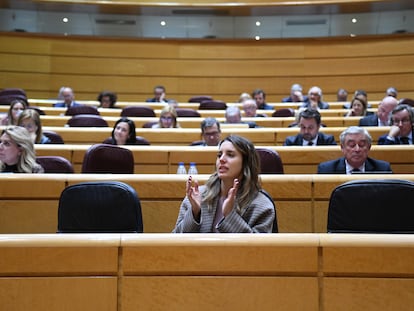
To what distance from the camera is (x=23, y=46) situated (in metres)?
11.6

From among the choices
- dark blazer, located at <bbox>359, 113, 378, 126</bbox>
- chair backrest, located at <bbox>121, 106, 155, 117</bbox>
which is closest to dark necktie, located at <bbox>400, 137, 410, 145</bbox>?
dark blazer, located at <bbox>359, 113, 378, 126</bbox>

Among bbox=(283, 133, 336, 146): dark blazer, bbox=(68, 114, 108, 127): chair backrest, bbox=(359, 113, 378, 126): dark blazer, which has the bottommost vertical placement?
bbox=(283, 133, 336, 146): dark blazer

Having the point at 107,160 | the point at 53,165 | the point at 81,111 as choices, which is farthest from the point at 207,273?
the point at 81,111

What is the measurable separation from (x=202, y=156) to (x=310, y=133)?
1.07m

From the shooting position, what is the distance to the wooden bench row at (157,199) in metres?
3.35

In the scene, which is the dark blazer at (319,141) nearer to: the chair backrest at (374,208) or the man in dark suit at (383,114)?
the man in dark suit at (383,114)

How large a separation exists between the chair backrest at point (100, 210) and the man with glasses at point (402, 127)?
10.2 ft

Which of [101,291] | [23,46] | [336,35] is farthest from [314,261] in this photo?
[23,46]

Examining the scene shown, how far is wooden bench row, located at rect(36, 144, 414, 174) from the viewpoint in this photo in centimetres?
452

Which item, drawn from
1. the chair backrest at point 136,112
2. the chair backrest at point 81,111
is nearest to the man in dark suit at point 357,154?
the chair backrest at point 136,112

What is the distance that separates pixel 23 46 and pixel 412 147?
9.38 metres

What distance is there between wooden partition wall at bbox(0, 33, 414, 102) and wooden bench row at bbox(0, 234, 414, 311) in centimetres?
1012

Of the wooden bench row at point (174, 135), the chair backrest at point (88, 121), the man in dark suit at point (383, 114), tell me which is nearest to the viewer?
the wooden bench row at point (174, 135)

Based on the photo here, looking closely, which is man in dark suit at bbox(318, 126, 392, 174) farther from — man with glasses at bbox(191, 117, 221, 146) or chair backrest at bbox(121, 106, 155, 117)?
chair backrest at bbox(121, 106, 155, 117)
